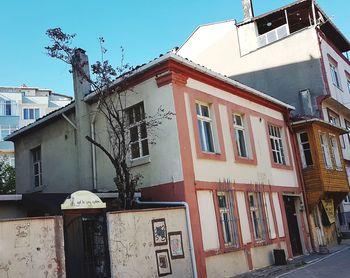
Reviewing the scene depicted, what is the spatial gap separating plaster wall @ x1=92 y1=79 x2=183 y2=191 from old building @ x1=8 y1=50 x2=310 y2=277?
30 millimetres

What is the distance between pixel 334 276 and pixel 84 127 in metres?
9.36

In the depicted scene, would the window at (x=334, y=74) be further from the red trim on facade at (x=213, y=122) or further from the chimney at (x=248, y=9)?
the red trim on facade at (x=213, y=122)

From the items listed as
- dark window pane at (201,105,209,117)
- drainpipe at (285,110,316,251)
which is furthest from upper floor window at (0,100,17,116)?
dark window pane at (201,105,209,117)

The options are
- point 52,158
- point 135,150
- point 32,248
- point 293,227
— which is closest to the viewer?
point 32,248

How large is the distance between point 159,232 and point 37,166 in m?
9.49

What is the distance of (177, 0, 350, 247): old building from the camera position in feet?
72.5

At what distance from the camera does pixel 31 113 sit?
4938 centimetres

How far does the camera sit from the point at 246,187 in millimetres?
14383

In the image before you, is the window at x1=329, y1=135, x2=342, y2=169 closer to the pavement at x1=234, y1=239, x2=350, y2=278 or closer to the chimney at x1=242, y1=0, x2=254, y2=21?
the pavement at x1=234, y1=239, x2=350, y2=278

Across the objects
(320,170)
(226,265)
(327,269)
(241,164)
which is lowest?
(327,269)

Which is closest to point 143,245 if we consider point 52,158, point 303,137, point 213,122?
point 213,122

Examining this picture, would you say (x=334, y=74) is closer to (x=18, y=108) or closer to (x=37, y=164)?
(x=37, y=164)

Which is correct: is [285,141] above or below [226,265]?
above

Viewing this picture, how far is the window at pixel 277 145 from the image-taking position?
17562mm
